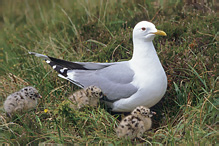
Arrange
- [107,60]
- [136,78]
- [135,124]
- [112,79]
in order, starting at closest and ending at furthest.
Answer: [135,124] → [136,78] → [112,79] → [107,60]

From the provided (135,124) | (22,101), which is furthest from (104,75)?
(22,101)

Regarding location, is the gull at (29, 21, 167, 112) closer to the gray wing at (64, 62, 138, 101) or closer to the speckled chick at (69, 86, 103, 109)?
the gray wing at (64, 62, 138, 101)

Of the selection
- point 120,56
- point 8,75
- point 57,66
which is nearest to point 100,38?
point 120,56

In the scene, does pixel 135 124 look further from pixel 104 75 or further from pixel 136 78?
pixel 104 75

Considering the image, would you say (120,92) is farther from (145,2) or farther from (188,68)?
(145,2)

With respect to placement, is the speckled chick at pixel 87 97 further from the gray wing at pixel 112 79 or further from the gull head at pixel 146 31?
the gull head at pixel 146 31

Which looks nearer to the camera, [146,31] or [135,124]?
[135,124]

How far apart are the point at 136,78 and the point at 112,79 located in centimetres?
36

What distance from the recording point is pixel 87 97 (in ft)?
15.3

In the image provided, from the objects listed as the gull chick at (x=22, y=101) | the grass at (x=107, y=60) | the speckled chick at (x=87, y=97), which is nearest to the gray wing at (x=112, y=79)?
the speckled chick at (x=87, y=97)

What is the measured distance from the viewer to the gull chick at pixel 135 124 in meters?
4.12

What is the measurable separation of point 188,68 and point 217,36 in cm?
79

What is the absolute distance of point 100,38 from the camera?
6.10m

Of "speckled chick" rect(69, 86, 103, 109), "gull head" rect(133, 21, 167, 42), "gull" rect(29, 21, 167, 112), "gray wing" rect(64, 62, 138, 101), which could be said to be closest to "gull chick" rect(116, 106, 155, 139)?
"gull" rect(29, 21, 167, 112)
